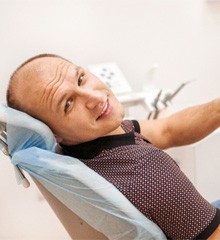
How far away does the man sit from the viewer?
82 cm

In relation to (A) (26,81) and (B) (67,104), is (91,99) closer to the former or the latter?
(B) (67,104)

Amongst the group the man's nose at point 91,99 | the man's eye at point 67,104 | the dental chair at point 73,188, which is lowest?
the dental chair at point 73,188

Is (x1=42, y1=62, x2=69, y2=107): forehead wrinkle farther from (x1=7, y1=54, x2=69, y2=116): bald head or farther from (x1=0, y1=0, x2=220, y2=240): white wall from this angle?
(x1=0, y1=0, x2=220, y2=240): white wall

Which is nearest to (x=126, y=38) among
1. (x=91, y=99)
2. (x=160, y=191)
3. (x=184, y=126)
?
(x=184, y=126)

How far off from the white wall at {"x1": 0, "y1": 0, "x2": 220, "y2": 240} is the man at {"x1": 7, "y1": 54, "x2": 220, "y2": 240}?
0.70 m

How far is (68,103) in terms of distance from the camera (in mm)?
915

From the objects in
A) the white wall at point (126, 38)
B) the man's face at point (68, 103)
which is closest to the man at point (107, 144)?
the man's face at point (68, 103)

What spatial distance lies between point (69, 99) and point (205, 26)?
1.50 metres

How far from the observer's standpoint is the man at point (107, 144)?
0.82m

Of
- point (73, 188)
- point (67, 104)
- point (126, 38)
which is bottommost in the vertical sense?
point (73, 188)

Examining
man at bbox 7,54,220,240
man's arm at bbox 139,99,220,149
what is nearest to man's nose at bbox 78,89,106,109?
man at bbox 7,54,220,240

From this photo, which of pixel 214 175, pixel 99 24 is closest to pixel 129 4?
pixel 99 24

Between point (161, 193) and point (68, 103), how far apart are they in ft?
1.16

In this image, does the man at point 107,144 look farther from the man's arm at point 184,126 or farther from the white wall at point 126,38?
→ the white wall at point 126,38
